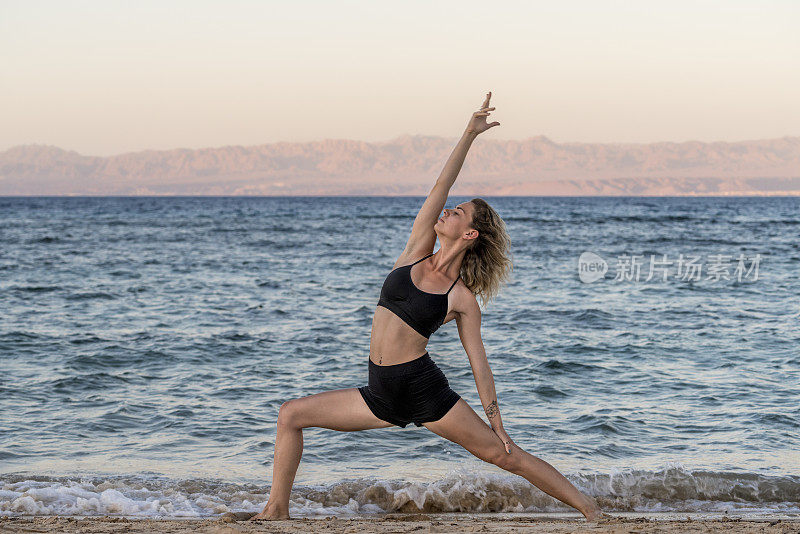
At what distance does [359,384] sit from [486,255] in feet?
17.1

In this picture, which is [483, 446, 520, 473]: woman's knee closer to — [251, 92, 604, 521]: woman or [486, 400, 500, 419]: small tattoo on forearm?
[251, 92, 604, 521]: woman

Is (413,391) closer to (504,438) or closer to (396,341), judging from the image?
(396,341)

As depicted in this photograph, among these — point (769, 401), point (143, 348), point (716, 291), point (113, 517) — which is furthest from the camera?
point (716, 291)

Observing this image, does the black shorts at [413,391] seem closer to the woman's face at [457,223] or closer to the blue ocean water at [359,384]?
the woman's face at [457,223]

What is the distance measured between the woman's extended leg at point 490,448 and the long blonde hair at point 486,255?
0.65 meters

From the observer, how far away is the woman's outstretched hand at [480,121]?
4625mm

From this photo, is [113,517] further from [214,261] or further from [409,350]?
[214,261]

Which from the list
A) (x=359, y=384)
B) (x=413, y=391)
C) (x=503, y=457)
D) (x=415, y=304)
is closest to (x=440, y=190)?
(x=415, y=304)

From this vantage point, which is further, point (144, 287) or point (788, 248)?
point (788, 248)

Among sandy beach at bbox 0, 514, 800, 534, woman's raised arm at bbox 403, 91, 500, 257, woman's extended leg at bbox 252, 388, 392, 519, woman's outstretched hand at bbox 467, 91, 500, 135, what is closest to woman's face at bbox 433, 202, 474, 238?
woman's raised arm at bbox 403, 91, 500, 257

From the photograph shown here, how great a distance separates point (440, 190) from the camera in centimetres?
456

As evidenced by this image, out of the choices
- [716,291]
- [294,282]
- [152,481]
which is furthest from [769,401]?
[294,282]

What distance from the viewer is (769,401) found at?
8398 millimetres

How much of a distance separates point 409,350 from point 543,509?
2244mm
